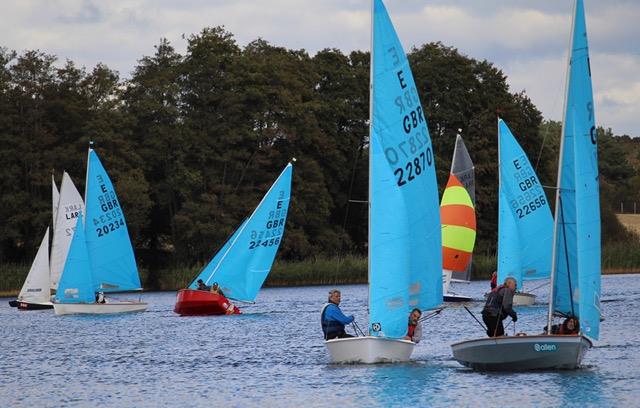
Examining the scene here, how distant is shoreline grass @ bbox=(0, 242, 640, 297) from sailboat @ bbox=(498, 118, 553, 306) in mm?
24452

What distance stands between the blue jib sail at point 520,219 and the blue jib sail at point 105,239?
1412 cm

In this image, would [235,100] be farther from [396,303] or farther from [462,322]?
[396,303]

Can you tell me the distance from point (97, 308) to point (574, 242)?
26.5 m

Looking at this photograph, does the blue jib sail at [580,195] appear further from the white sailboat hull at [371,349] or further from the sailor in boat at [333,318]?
the sailor in boat at [333,318]

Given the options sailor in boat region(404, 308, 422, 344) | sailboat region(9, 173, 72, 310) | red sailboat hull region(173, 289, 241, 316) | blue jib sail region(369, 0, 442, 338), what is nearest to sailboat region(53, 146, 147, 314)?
red sailboat hull region(173, 289, 241, 316)

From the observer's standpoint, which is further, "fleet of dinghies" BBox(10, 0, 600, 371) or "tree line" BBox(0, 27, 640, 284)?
"tree line" BBox(0, 27, 640, 284)

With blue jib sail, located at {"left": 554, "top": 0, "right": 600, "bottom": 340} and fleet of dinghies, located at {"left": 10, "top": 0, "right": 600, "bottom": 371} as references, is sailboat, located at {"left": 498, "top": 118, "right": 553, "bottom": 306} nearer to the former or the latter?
fleet of dinghies, located at {"left": 10, "top": 0, "right": 600, "bottom": 371}

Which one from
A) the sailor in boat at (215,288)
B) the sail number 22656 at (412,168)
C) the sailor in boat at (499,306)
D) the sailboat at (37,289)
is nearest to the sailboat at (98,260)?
the sailboat at (37,289)

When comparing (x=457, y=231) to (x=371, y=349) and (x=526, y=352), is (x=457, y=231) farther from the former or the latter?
(x=526, y=352)

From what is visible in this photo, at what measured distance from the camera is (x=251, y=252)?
4475cm

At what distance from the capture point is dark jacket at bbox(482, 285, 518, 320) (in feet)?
84.0

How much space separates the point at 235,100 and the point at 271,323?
33.4 meters

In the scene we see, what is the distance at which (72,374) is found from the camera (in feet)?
98.2

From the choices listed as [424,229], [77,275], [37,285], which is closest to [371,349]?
[424,229]
